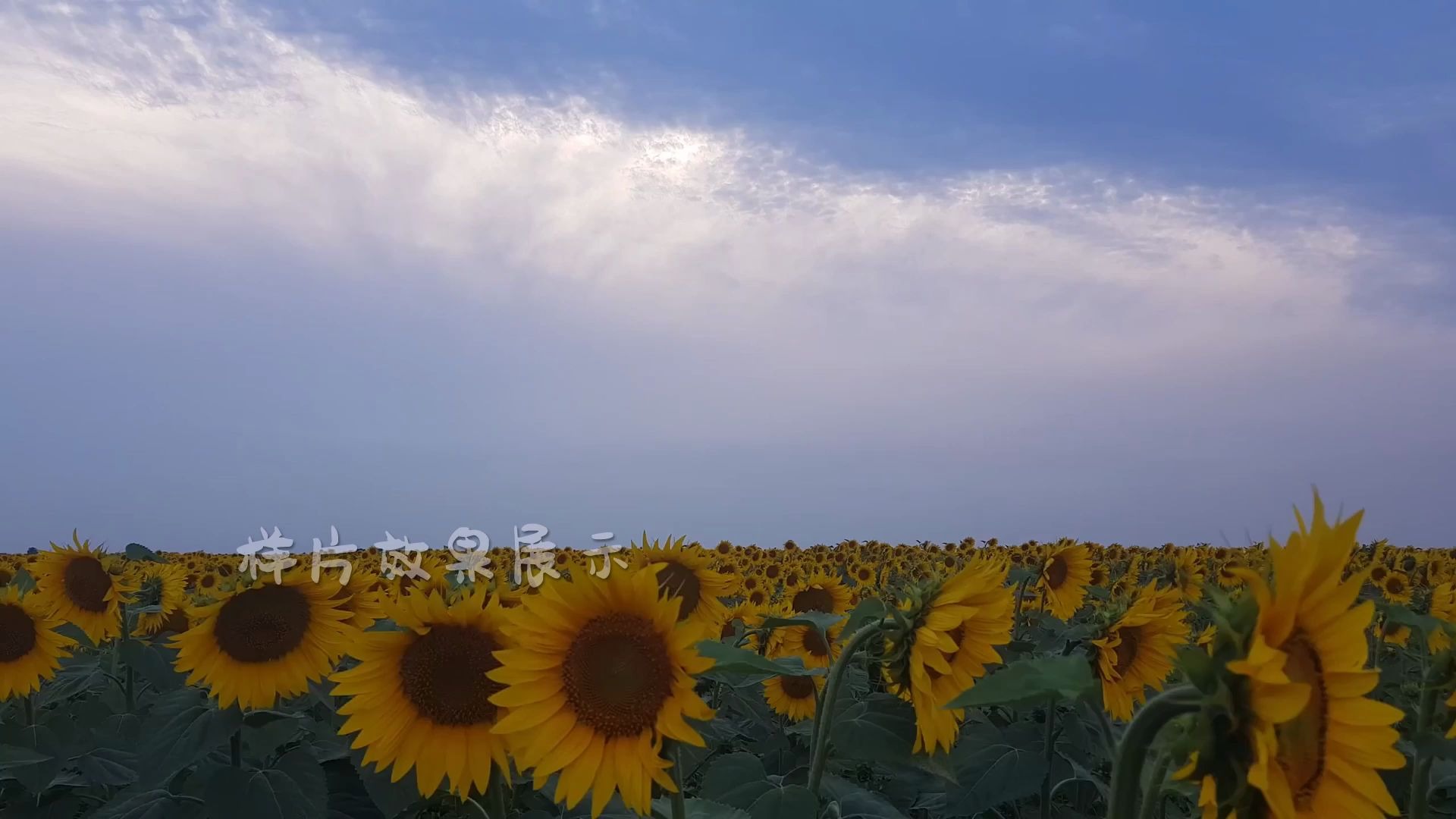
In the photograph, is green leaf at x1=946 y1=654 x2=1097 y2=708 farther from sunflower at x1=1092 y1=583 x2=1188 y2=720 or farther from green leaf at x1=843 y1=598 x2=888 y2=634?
sunflower at x1=1092 y1=583 x2=1188 y2=720

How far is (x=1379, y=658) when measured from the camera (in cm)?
902

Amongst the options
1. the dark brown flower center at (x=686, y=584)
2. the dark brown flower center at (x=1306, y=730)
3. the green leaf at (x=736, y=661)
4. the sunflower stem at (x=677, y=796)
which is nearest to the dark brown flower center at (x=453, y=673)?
the sunflower stem at (x=677, y=796)

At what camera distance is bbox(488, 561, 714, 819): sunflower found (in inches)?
110

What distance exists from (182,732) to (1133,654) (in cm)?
485

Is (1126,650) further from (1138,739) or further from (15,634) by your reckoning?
(15,634)

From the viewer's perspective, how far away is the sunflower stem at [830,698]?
3.14 m


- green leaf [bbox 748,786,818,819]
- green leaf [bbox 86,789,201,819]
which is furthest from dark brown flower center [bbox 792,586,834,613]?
green leaf [bbox 748,786,818,819]

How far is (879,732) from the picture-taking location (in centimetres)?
346

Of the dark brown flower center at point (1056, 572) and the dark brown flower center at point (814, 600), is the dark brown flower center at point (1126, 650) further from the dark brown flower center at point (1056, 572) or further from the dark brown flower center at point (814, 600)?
the dark brown flower center at point (1056, 572)

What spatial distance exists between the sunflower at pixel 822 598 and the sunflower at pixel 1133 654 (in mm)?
4266

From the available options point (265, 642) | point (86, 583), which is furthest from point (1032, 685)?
point (86, 583)

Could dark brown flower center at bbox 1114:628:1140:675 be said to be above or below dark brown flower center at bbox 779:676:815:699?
above

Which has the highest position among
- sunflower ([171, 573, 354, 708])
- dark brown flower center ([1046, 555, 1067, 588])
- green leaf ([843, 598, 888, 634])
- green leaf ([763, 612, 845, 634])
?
dark brown flower center ([1046, 555, 1067, 588])

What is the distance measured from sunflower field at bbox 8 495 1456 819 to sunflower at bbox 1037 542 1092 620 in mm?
2376
